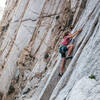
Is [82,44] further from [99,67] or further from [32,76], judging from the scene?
[32,76]

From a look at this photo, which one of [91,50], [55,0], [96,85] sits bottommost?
[96,85]

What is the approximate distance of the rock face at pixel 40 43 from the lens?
46.8 ft

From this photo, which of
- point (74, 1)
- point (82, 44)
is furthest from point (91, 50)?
point (74, 1)

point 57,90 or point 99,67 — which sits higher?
point 99,67

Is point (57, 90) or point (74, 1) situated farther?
point (74, 1)

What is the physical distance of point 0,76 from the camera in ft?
94.9

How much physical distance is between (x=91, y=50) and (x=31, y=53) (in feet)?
51.0

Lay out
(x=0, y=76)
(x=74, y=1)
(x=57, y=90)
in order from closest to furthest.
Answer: (x=57, y=90), (x=74, y=1), (x=0, y=76)

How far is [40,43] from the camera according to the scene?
24.9m

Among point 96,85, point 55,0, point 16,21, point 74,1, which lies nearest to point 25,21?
point 16,21

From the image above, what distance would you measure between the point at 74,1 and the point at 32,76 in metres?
8.50

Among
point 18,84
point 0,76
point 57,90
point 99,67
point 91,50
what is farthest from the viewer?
point 0,76

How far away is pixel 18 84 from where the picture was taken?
24469 millimetres

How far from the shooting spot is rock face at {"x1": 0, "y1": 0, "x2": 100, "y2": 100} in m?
14.3
